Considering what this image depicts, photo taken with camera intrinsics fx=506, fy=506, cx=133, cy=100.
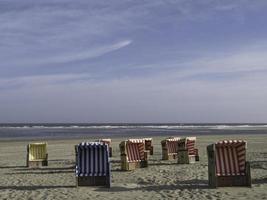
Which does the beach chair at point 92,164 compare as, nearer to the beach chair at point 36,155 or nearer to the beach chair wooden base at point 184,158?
the beach chair wooden base at point 184,158

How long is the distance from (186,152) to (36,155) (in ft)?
18.5

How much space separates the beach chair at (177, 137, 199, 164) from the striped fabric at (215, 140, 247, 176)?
6.30 meters

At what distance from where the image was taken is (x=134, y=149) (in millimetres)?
16703

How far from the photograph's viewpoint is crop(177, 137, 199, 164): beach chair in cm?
1836

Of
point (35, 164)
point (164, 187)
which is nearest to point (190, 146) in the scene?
point (35, 164)

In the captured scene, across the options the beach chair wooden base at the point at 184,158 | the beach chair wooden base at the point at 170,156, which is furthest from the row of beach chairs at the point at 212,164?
the beach chair wooden base at the point at 170,156

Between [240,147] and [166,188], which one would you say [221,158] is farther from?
[166,188]

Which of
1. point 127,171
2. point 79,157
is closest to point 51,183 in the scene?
point 79,157

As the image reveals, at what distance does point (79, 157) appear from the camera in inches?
501

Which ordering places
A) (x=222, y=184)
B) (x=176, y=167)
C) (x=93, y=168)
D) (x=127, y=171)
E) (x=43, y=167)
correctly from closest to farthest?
(x=222, y=184) → (x=93, y=168) → (x=127, y=171) → (x=176, y=167) → (x=43, y=167)

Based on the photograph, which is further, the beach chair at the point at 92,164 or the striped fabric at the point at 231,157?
the beach chair at the point at 92,164

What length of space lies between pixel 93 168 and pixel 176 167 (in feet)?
16.7

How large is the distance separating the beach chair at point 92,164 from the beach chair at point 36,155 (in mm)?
6409

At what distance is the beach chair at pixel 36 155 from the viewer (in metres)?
18.8
